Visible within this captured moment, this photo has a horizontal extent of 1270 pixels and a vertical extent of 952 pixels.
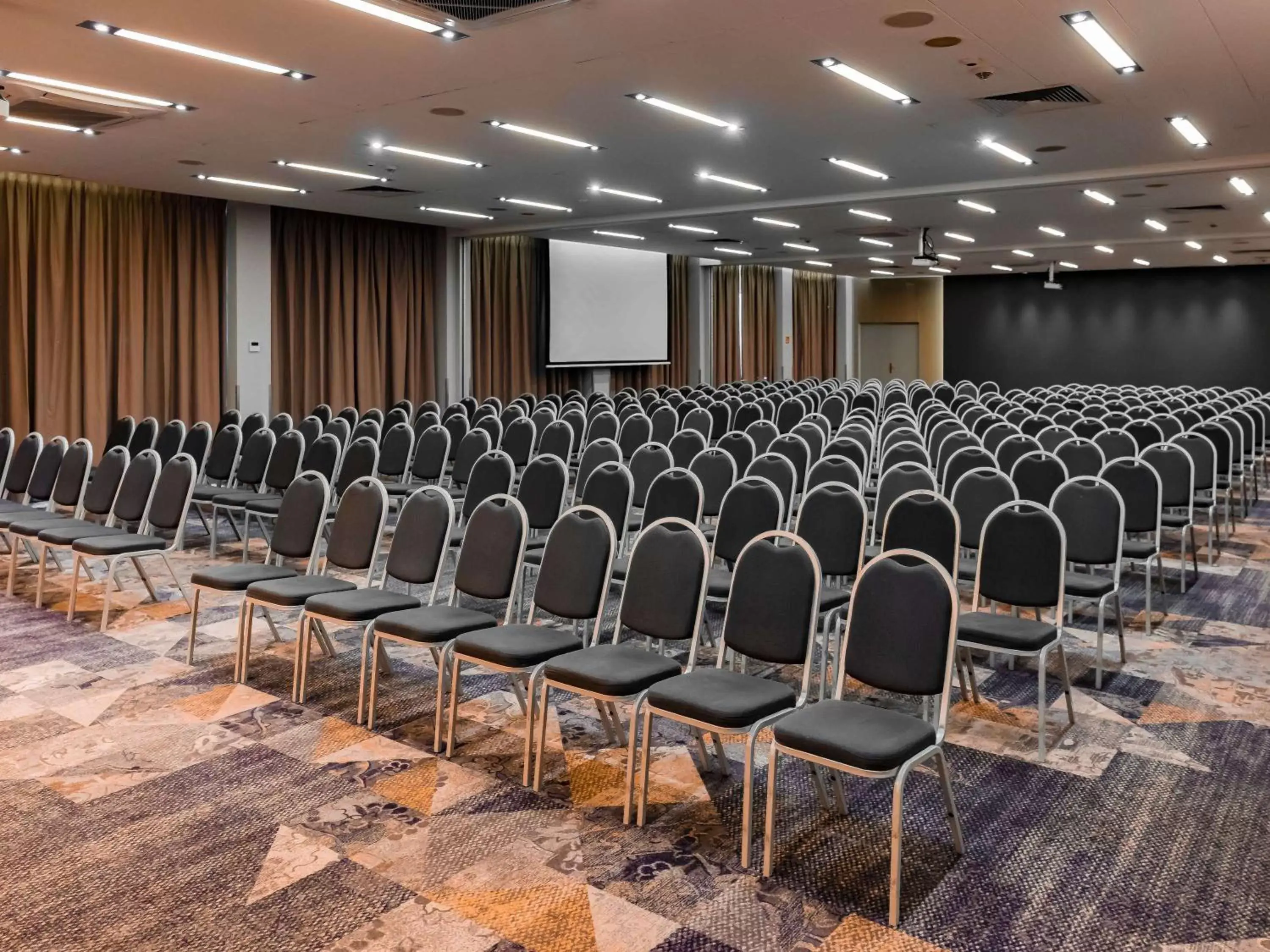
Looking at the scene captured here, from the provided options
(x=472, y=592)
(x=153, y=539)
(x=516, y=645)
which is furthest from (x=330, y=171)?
(x=516, y=645)

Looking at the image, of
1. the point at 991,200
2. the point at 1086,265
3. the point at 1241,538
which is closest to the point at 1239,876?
the point at 1241,538

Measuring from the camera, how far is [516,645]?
4227 millimetres

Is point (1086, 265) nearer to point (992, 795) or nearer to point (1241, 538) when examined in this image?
point (1241, 538)

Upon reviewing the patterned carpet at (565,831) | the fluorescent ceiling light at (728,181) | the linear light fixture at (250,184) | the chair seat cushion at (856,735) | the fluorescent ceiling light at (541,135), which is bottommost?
the patterned carpet at (565,831)

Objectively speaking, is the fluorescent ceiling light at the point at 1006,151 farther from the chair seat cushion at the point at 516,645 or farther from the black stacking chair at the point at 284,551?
the chair seat cushion at the point at 516,645

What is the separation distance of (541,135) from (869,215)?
7247 millimetres

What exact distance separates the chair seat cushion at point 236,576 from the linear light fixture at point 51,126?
A: 524cm

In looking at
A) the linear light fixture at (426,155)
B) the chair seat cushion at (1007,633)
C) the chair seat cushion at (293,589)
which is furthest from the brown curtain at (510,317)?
the chair seat cushion at (1007,633)

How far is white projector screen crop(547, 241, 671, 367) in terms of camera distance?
19.1 m

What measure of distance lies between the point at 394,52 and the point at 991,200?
383 inches

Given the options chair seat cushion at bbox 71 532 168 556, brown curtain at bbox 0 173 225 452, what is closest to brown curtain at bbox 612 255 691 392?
brown curtain at bbox 0 173 225 452

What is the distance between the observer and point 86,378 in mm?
12672

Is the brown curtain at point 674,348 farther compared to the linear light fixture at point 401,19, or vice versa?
the brown curtain at point 674,348

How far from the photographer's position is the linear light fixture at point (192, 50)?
6.39 m
